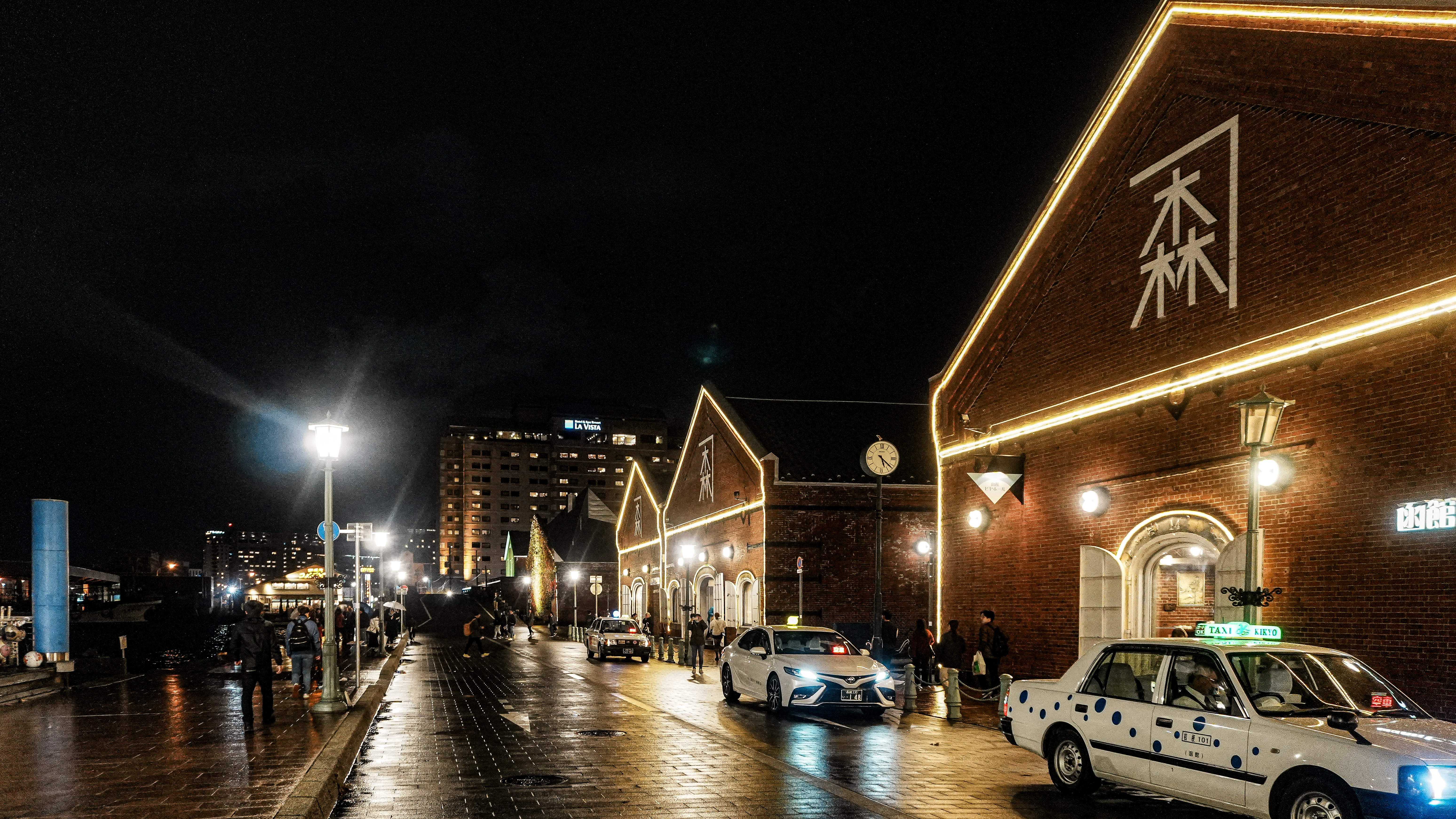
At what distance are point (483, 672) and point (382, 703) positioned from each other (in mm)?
9320

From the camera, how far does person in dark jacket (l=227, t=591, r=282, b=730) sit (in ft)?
50.1

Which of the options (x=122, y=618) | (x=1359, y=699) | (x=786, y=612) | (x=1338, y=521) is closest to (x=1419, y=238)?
(x=1338, y=521)

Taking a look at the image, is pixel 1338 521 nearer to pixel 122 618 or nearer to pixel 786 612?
pixel 786 612

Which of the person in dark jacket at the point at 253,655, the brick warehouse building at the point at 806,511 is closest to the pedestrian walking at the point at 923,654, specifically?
the brick warehouse building at the point at 806,511

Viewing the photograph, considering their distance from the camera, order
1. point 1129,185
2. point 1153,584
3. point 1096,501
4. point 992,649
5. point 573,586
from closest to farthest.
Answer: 1. point 1153,584
2. point 1129,185
3. point 1096,501
4. point 992,649
5. point 573,586

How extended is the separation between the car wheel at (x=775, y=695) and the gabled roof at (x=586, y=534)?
171 feet

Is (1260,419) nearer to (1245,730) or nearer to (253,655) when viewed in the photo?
(1245,730)

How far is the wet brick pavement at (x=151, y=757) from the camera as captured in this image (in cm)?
962

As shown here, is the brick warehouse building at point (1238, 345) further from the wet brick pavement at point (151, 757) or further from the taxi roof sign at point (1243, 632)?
the wet brick pavement at point (151, 757)

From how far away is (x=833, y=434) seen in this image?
37.7 meters

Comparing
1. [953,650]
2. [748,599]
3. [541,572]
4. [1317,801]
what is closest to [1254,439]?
[1317,801]

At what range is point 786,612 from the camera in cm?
3412

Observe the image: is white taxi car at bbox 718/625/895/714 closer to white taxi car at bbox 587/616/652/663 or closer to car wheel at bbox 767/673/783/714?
car wheel at bbox 767/673/783/714

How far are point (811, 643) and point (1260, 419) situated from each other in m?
10.1
